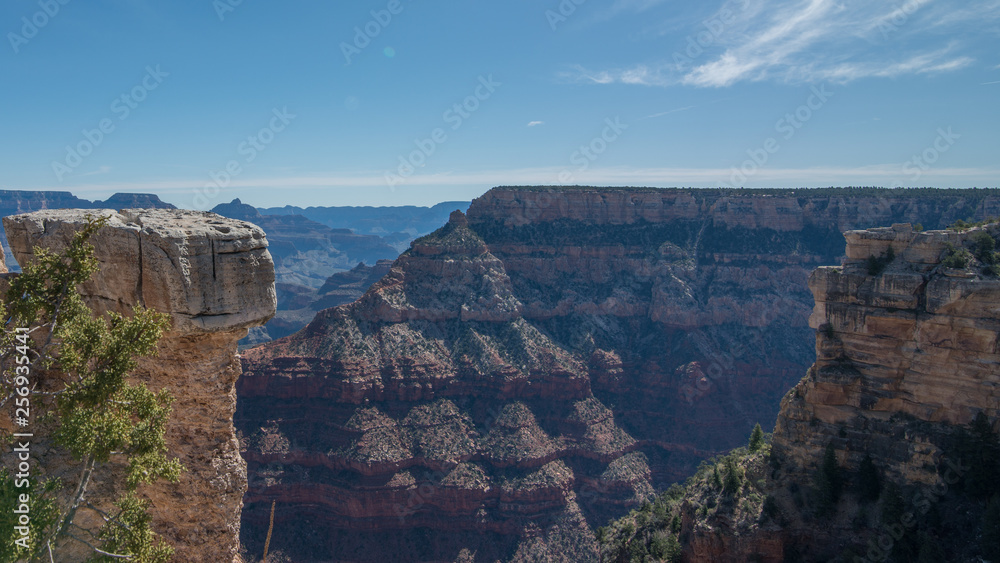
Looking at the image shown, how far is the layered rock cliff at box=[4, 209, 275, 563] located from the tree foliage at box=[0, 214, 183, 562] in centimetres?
92

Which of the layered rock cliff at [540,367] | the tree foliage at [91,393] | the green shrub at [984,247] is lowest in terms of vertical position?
the layered rock cliff at [540,367]

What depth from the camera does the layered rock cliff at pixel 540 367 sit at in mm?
60656

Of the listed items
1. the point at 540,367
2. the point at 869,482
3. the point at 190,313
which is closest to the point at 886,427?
the point at 869,482

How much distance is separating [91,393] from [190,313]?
102 inches

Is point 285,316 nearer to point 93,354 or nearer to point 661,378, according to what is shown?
point 661,378

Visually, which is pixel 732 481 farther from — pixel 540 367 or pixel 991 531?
pixel 540 367

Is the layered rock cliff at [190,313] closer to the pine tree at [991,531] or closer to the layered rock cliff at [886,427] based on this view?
the layered rock cliff at [886,427]

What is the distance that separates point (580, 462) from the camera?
69562mm

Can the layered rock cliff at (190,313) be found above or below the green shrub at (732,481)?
above

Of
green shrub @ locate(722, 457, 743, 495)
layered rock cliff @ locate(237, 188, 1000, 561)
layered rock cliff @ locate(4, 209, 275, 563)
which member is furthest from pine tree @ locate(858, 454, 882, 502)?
layered rock cliff @ locate(237, 188, 1000, 561)

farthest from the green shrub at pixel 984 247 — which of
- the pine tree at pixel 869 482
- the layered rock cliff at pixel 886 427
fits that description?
the pine tree at pixel 869 482

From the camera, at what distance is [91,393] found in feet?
37.2

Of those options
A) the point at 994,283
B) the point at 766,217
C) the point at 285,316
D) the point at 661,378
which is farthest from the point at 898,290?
the point at 285,316

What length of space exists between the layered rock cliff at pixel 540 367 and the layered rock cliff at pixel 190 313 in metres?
47.8
